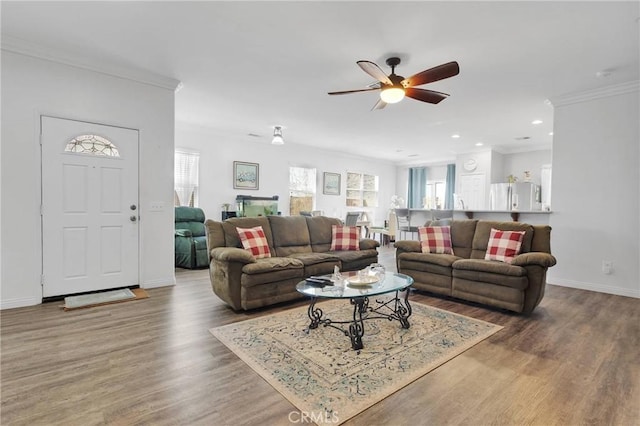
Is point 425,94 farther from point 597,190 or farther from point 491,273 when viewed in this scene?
point 597,190

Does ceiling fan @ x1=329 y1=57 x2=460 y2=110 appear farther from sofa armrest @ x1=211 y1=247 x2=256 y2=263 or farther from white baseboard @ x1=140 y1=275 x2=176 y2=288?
white baseboard @ x1=140 y1=275 x2=176 y2=288

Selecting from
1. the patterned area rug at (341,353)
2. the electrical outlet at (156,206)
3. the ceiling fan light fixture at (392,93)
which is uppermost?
the ceiling fan light fixture at (392,93)

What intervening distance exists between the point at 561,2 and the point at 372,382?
309 centimetres

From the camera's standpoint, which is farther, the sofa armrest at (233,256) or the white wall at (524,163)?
the white wall at (524,163)

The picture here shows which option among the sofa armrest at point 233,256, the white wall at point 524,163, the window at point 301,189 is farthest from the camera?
the white wall at point 524,163

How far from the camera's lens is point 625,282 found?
407 cm

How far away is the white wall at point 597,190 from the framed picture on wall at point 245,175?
18.5 ft

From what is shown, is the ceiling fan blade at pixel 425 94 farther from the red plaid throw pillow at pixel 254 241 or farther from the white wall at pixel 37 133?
the white wall at pixel 37 133

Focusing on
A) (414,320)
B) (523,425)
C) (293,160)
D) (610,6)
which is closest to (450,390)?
(523,425)

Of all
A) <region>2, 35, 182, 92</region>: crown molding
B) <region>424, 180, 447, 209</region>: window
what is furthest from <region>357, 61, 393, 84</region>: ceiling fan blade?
<region>424, 180, 447, 209</region>: window

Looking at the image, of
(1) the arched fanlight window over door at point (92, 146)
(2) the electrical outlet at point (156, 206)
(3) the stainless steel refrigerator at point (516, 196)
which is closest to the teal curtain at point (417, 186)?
(3) the stainless steel refrigerator at point (516, 196)

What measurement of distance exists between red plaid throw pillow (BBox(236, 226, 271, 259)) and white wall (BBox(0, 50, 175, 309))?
130 cm

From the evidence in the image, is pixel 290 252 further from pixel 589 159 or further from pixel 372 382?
pixel 589 159

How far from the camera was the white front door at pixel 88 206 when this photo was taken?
347cm
